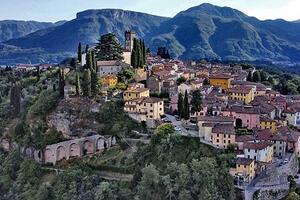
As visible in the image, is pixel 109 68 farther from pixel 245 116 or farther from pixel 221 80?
pixel 245 116

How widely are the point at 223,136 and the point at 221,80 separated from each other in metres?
25.6

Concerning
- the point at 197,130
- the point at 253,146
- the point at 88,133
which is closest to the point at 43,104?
the point at 88,133

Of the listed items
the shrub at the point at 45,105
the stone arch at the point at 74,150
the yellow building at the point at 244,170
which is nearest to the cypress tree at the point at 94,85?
the shrub at the point at 45,105

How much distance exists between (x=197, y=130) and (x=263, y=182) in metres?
11.7

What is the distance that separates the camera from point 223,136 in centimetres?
5328

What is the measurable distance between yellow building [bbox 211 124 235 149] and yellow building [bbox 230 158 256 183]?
4583 millimetres

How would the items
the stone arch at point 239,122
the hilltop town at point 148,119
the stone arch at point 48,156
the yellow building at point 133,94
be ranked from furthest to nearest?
the yellow building at point 133,94 < the stone arch at point 48,156 < the stone arch at point 239,122 < the hilltop town at point 148,119

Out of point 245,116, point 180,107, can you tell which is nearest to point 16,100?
point 180,107

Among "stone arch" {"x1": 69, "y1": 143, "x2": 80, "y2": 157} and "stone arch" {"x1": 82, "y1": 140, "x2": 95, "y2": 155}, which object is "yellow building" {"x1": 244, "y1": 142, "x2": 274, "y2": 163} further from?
"stone arch" {"x1": 69, "y1": 143, "x2": 80, "y2": 157}

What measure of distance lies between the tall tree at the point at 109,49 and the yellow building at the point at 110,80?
1018 cm

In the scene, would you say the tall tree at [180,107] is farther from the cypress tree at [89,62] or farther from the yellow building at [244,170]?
the cypress tree at [89,62]

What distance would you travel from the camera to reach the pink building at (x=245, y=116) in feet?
195

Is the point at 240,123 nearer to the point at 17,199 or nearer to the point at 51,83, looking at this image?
the point at 17,199

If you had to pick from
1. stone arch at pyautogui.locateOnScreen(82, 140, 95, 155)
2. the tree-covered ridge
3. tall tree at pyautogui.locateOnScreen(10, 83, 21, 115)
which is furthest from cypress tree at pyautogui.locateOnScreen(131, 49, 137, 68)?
the tree-covered ridge
